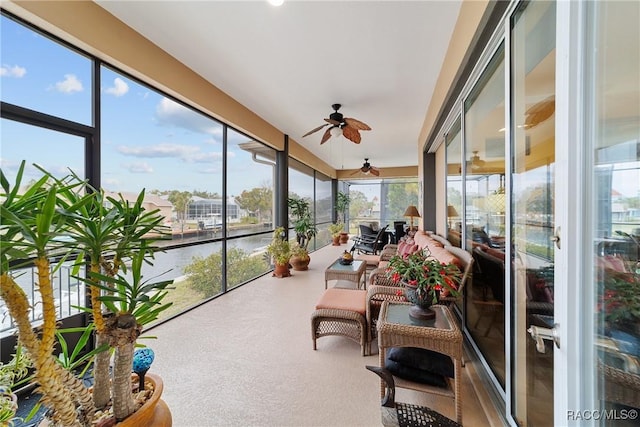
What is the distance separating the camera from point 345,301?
2.60 meters

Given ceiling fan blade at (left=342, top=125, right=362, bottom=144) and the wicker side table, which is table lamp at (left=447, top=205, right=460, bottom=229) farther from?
the wicker side table

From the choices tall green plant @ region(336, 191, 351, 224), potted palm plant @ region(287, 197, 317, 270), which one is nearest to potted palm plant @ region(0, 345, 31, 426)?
potted palm plant @ region(287, 197, 317, 270)

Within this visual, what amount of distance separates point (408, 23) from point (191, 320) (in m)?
4.00

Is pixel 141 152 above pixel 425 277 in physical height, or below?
above

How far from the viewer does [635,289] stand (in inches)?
27.1

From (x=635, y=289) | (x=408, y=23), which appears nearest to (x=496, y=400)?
(x=635, y=289)

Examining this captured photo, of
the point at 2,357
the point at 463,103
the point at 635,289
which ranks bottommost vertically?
the point at 2,357

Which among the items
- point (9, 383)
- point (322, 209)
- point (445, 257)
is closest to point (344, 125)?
point (445, 257)

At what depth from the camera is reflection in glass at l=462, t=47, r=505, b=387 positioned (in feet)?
5.66

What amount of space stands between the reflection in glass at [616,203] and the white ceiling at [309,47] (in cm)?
187

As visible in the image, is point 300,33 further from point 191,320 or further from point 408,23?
point 191,320

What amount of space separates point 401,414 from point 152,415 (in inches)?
50.1

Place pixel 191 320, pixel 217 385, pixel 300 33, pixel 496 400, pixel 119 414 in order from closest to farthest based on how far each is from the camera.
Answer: pixel 119 414, pixel 496 400, pixel 217 385, pixel 300 33, pixel 191 320

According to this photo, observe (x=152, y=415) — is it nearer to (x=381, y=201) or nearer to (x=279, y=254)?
(x=279, y=254)
